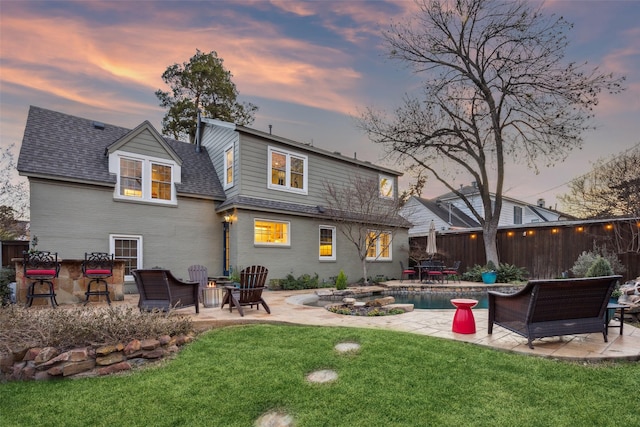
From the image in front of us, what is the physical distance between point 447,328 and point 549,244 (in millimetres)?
11246

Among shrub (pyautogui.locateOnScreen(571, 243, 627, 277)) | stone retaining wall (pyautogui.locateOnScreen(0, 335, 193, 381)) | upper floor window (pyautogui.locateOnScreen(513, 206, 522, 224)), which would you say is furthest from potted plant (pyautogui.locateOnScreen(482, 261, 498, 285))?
upper floor window (pyautogui.locateOnScreen(513, 206, 522, 224))

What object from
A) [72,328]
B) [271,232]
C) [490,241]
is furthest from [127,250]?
[490,241]

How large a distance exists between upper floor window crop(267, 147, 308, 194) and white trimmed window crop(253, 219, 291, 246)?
4.58 feet

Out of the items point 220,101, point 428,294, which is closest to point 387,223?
point 428,294

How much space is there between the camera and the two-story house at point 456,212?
23.3m

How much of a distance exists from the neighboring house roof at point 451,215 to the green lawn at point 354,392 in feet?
66.0

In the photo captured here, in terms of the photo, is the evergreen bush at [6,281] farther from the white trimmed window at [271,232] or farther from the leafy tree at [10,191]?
the leafy tree at [10,191]

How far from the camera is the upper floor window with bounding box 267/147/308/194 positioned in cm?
1273

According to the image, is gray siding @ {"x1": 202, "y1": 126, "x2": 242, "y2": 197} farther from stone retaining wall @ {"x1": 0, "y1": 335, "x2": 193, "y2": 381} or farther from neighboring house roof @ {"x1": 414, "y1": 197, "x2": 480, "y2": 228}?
neighboring house roof @ {"x1": 414, "y1": 197, "x2": 480, "y2": 228}

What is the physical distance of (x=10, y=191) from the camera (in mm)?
14711

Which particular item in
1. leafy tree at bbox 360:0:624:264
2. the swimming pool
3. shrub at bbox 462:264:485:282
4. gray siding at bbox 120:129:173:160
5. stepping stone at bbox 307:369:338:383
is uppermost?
Answer: leafy tree at bbox 360:0:624:264

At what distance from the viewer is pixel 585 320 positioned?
14.1ft

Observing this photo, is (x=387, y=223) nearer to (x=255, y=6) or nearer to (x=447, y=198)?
(x=255, y=6)

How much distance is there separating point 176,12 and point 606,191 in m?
20.9
